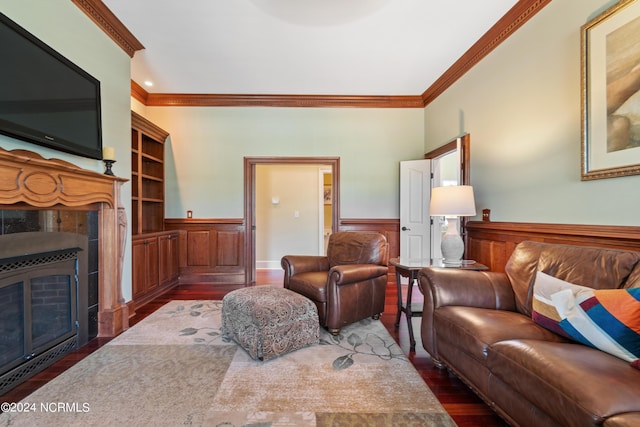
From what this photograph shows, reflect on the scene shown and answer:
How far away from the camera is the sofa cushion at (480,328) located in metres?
1.42

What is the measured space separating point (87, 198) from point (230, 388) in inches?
71.8

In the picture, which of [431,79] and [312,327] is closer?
[312,327]

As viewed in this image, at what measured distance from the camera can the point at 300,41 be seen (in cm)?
284

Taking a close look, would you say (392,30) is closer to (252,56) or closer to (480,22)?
(480,22)

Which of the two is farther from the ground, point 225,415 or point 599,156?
point 599,156

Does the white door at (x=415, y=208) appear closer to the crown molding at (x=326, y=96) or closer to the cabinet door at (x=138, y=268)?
the crown molding at (x=326, y=96)

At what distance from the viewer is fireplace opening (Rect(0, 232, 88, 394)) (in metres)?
1.72

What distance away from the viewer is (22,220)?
1.82 metres

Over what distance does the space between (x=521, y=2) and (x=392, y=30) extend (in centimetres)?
104

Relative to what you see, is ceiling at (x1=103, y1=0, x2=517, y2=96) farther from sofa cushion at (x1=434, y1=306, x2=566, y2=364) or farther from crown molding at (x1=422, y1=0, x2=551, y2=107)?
sofa cushion at (x1=434, y1=306, x2=566, y2=364)

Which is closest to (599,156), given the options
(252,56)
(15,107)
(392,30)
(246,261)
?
(392,30)

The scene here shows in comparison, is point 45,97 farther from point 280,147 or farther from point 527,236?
point 527,236

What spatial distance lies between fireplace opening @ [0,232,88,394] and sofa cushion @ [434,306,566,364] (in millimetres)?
2680

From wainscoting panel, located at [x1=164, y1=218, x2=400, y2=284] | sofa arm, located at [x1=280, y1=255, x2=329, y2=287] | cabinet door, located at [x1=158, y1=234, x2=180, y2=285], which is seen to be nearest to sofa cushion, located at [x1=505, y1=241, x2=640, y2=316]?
sofa arm, located at [x1=280, y1=255, x2=329, y2=287]
